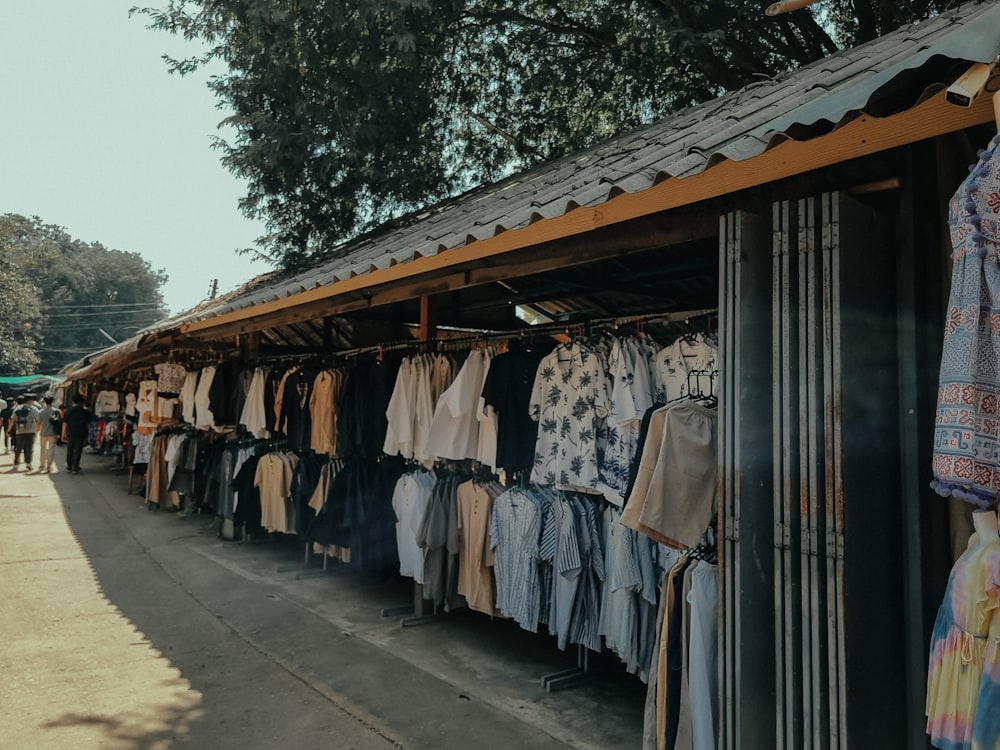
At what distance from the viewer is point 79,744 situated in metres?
3.85

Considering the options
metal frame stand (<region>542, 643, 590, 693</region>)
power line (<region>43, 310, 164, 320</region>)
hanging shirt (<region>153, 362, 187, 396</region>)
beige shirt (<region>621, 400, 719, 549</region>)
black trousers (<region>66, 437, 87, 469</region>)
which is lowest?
metal frame stand (<region>542, 643, 590, 693</region>)

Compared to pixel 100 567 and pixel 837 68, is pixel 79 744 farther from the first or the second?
pixel 837 68

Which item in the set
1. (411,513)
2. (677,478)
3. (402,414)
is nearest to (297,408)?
(402,414)

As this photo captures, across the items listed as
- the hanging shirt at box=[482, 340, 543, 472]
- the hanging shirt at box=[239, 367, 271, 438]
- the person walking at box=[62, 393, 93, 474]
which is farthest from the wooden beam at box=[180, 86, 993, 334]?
the person walking at box=[62, 393, 93, 474]

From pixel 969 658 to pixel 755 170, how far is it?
67.1 inches

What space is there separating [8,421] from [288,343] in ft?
53.8

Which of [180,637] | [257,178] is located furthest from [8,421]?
[180,637]

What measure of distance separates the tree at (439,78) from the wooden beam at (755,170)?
683 cm

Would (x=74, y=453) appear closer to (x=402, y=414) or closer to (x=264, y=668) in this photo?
(x=402, y=414)

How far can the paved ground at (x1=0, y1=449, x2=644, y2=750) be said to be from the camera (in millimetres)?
4007

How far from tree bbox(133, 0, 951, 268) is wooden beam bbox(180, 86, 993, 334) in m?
6.83

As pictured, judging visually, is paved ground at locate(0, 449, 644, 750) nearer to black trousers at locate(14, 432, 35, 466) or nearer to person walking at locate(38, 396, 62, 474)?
person walking at locate(38, 396, 62, 474)

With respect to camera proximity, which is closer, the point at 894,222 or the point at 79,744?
the point at 894,222

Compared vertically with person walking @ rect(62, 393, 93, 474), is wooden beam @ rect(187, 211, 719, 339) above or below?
above
